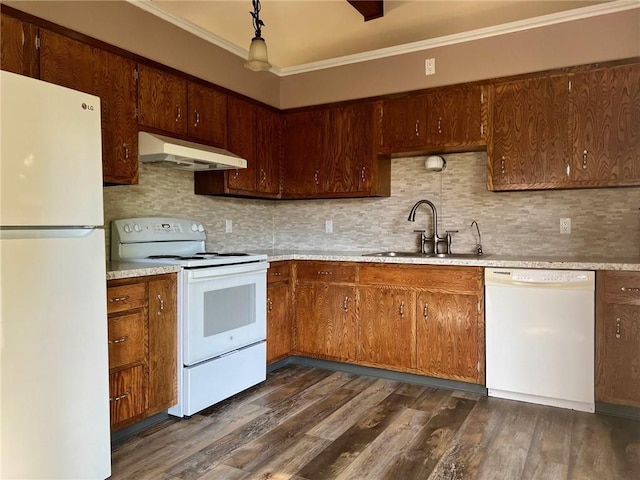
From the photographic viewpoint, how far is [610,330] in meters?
2.53

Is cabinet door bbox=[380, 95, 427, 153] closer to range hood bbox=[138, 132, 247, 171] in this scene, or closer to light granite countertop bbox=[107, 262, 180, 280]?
range hood bbox=[138, 132, 247, 171]

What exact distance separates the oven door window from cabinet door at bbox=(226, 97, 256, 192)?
83 centimetres

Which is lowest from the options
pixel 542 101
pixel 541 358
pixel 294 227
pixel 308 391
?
pixel 308 391

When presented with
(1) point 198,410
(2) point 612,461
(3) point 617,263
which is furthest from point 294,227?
(2) point 612,461

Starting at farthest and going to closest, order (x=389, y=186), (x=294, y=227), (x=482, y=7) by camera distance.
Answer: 1. (x=294, y=227)
2. (x=389, y=186)
3. (x=482, y=7)

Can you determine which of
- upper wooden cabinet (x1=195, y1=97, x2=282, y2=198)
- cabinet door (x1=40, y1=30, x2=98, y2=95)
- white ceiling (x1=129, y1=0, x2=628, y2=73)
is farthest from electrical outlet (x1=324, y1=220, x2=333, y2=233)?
cabinet door (x1=40, y1=30, x2=98, y2=95)

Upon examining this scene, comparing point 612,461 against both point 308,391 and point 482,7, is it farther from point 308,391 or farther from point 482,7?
point 482,7

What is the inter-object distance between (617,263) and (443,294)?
39.0 inches

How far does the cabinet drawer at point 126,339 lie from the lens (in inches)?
86.0

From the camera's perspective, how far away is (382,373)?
10.7 ft

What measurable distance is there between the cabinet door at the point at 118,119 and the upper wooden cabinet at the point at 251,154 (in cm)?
80

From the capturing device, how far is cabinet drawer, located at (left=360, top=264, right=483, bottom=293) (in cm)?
288

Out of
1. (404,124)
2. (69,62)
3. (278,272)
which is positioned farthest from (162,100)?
(404,124)

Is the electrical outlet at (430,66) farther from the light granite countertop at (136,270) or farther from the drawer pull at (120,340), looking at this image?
the drawer pull at (120,340)
